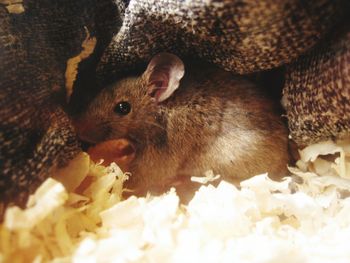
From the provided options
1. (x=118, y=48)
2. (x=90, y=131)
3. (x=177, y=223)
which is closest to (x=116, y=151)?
(x=90, y=131)

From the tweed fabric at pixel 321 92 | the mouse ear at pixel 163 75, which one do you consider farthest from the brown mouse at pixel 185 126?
the tweed fabric at pixel 321 92

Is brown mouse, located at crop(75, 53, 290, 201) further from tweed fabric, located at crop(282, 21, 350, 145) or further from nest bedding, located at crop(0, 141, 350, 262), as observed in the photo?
nest bedding, located at crop(0, 141, 350, 262)

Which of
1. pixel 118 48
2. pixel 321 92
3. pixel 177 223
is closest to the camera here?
pixel 177 223

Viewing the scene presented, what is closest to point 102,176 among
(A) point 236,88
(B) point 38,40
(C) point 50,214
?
(C) point 50,214

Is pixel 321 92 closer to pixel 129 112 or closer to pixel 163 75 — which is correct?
pixel 163 75

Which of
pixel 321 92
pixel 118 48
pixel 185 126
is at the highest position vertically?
pixel 118 48

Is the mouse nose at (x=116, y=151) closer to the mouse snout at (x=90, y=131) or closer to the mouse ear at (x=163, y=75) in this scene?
the mouse snout at (x=90, y=131)

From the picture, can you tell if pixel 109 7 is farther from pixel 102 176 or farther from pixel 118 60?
pixel 102 176

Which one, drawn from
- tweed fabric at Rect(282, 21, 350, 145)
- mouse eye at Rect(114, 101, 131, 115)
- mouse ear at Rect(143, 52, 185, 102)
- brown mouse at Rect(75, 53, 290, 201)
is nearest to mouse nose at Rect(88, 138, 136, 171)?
brown mouse at Rect(75, 53, 290, 201)
